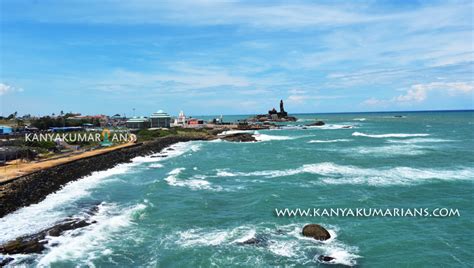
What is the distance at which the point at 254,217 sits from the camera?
25734 mm

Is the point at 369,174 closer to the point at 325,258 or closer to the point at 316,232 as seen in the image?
the point at 316,232

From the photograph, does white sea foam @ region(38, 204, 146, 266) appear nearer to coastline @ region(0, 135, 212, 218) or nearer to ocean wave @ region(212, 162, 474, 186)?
coastline @ region(0, 135, 212, 218)

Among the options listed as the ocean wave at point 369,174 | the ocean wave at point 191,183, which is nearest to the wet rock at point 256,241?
the ocean wave at point 191,183

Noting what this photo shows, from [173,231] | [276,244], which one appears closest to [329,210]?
[276,244]

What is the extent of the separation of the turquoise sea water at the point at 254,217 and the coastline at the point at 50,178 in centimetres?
129

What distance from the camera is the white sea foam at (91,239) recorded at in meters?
19.4

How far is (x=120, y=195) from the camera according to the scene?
108ft

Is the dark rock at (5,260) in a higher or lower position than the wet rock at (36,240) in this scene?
lower

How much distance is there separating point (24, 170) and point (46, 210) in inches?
570

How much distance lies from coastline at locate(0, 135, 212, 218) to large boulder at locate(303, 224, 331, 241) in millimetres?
22012

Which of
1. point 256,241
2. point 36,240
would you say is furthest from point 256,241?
point 36,240

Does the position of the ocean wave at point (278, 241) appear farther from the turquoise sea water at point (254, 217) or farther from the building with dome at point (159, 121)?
the building with dome at point (159, 121)

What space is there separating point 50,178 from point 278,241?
27611 mm

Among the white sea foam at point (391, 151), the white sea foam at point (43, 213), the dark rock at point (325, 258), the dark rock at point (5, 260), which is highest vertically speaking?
the white sea foam at point (391, 151)
